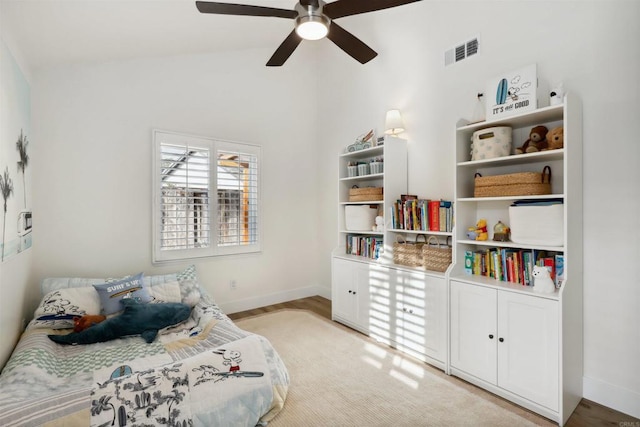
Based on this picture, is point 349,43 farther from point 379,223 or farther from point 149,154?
point 149,154

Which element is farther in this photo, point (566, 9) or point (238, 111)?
point (238, 111)

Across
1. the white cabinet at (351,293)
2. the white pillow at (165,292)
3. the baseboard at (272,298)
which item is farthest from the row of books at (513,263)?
the white pillow at (165,292)

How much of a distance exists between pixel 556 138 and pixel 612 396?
1670 millimetres

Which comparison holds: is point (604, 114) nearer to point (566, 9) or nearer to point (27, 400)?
point (566, 9)

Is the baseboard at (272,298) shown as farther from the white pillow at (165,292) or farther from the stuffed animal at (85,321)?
the stuffed animal at (85,321)

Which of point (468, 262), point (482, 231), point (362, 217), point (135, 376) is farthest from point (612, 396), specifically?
point (135, 376)

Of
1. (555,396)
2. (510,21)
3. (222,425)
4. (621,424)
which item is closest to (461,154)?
(510,21)

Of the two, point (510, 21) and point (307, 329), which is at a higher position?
point (510, 21)

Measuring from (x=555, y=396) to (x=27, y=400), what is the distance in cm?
277

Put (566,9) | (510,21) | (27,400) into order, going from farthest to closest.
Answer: (510,21), (566,9), (27,400)

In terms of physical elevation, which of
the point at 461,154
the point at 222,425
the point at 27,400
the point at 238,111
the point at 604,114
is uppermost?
the point at 238,111

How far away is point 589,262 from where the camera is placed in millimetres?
2064

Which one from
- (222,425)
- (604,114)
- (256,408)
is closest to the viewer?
(222,425)

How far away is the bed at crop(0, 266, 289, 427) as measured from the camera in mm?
1433
